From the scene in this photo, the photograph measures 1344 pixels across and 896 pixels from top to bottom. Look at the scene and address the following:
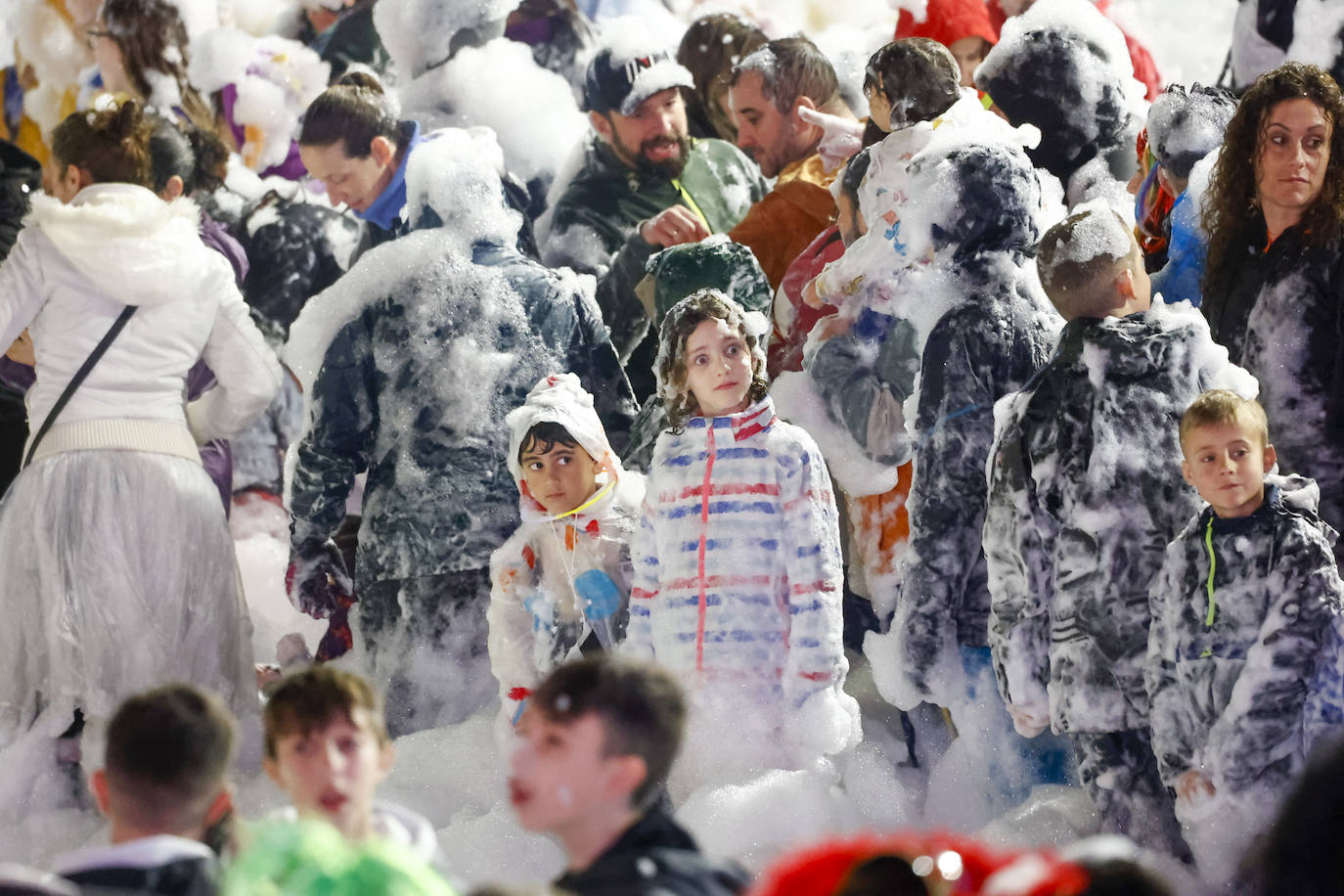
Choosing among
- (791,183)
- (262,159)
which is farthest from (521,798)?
(262,159)

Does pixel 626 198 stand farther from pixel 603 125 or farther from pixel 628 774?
pixel 628 774

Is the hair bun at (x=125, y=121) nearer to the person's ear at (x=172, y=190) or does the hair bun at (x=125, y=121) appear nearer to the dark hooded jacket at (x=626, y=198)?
the person's ear at (x=172, y=190)

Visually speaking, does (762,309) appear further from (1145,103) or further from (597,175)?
(1145,103)

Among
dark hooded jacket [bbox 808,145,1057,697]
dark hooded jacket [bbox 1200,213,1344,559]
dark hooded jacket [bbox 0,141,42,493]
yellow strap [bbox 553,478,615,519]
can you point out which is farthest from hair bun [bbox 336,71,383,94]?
dark hooded jacket [bbox 1200,213,1344,559]

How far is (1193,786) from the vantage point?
382 centimetres

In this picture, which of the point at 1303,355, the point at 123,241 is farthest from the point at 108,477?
the point at 1303,355

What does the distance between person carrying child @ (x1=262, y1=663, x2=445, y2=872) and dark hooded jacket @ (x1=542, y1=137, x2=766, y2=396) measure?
356 centimetres

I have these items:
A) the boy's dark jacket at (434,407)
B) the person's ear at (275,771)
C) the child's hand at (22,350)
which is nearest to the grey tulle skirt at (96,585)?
the boy's dark jacket at (434,407)

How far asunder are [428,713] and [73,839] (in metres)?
1.06

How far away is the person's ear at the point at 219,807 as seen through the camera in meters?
2.80

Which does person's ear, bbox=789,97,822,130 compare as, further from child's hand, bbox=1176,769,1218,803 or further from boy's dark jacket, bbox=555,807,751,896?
boy's dark jacket, bbox=555,807,751,896

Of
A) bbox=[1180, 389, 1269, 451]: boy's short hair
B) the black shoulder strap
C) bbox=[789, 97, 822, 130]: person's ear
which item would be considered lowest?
bbox=[1180, 389, 1269, 451]: boy's short hair

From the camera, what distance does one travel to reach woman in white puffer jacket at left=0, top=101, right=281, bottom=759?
196 inches

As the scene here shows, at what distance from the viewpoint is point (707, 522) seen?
174 inches
